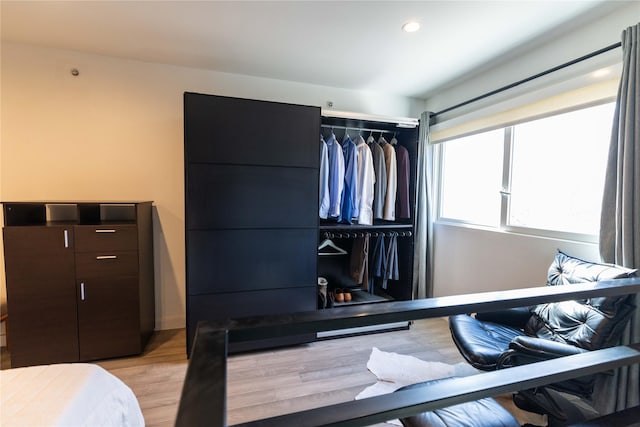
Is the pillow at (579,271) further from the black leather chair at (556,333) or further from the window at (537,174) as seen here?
the window at (537,174)

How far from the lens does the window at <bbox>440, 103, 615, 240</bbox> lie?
1.93 m

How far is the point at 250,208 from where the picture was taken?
2336 mm

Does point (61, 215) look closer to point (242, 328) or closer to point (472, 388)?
point (242, 328)

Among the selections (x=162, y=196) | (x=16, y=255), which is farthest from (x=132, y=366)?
(x=162, y=196)

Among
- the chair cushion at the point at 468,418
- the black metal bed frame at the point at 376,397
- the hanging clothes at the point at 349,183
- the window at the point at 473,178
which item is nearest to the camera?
the black metal bed frame at the point at 376,397

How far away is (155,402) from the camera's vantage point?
1812 mm

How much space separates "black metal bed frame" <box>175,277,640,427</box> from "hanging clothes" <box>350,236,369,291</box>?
82.4 inches

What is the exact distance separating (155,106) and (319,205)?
180 centimetres

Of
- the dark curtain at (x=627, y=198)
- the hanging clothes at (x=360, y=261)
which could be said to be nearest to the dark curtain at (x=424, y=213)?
the hanging clothes at (x=360, y=261)

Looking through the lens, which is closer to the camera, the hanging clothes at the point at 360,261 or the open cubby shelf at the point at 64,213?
the open cubby shelf at the point at 64,213

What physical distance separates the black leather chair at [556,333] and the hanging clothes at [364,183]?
4.07ft

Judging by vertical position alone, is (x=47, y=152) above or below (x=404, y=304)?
above

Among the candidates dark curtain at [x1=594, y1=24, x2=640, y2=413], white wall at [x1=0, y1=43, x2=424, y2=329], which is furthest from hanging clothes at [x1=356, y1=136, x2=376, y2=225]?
dark curtain at [x1=594, y1=24, x2=640, y2=413]

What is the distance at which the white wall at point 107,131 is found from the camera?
2.37 m
